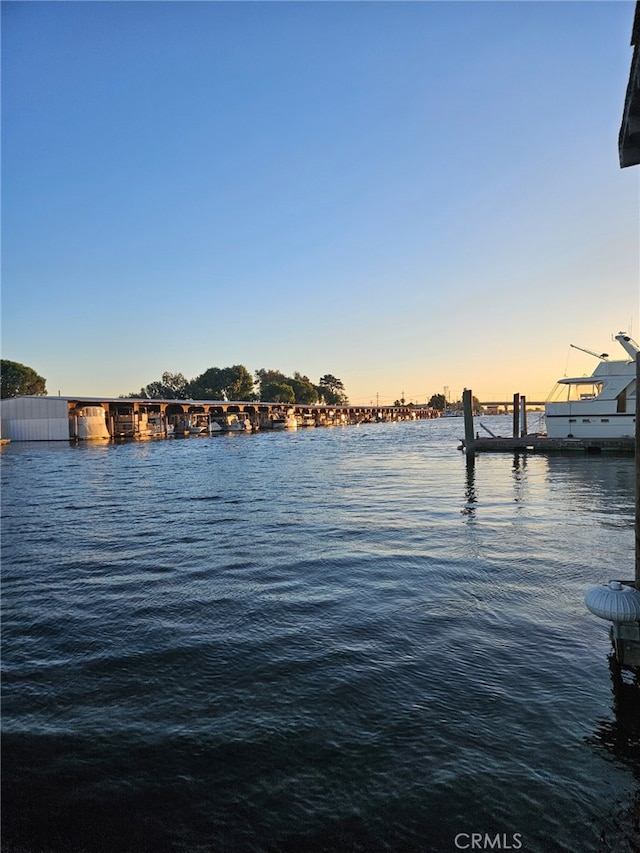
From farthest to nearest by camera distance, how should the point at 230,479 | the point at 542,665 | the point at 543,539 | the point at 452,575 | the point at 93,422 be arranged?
the point at 93,422
the point at 230,479
the point at 543,539
the point at 452,575
the point at 542,665

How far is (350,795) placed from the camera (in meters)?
4.32

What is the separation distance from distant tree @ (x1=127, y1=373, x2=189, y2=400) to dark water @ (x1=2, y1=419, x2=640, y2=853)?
15477 cm

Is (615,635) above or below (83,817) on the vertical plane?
above

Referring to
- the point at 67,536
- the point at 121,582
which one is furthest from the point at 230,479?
the point at 121,582

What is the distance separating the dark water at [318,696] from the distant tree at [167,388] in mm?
154774

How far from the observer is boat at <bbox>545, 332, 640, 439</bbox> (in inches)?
1423

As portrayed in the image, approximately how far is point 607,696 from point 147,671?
5259mm

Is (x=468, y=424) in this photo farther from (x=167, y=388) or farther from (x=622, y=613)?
(x=167, y=388)

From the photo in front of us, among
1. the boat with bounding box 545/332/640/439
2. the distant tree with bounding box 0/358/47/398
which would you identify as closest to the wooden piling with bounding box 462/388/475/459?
the boat with bounding box 545/332/640/439

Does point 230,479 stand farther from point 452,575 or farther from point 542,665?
point 542,665

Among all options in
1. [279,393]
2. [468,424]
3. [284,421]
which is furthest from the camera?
[279,393]

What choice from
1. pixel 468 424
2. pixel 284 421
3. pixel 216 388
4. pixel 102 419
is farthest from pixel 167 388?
pixel 468 424

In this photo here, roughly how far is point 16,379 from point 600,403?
11509cm

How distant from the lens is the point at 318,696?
5.87 metres
